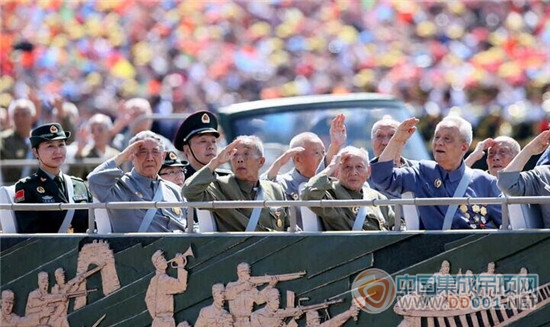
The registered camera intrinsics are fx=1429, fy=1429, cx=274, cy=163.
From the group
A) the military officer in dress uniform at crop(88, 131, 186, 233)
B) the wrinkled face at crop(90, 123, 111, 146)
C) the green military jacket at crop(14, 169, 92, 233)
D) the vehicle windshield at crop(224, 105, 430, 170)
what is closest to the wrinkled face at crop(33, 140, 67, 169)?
the green military jacket at crop(14, 169, 92, 233)

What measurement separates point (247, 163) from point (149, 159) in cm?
75

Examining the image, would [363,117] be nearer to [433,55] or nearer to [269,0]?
[433,55]

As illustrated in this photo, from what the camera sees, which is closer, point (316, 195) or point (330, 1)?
point (316, 195)

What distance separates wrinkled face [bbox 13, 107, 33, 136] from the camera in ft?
46.0

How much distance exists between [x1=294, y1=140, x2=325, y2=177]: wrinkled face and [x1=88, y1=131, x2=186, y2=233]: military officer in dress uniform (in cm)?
86

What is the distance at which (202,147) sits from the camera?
380 inches

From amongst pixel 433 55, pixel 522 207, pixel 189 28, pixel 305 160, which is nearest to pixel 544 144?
pixel 522 207

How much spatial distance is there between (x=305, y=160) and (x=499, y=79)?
12010 millimetres

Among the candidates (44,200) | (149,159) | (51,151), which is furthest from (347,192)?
(51,151)

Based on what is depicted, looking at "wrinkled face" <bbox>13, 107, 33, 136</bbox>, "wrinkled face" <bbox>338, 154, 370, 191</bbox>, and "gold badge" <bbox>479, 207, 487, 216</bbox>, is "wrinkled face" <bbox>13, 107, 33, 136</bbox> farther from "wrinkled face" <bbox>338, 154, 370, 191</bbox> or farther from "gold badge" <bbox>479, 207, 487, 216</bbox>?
"gold badge" <bbox>479, 207, 487, 216</bbox>

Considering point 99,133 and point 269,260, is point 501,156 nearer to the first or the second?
point 269,260

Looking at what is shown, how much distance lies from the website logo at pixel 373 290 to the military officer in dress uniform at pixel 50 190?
2.09 m

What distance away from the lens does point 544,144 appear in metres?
7.56

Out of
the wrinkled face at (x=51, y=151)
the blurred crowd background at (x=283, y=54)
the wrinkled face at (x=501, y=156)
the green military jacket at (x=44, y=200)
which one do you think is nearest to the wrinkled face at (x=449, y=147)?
the wrinkled face at (x=501, y=156)
